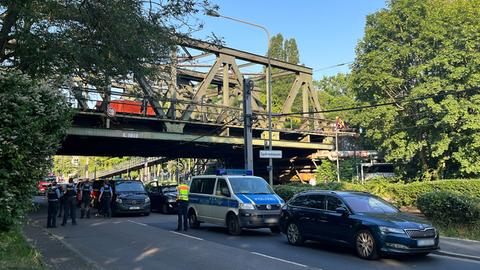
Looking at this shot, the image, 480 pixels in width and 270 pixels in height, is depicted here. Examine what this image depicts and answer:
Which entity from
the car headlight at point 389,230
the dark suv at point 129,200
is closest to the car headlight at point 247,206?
the car headlight at point 389,230

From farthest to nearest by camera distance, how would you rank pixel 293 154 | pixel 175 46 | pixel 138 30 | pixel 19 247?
pixel 293 154 → pixel 175 46 → pixel 138 30 → pixel 19 247

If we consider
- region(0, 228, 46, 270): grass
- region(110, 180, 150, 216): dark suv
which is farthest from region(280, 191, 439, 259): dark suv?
region(110, 180, 150, 216): dark suv

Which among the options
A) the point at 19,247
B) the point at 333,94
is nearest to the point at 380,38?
the point at 19,247

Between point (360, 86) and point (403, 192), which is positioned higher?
point (360, 86)

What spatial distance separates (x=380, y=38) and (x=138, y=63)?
28.1m

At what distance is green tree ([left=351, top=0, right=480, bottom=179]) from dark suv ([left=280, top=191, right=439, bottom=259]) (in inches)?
810

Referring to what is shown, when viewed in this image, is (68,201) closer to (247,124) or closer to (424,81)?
(247,124)

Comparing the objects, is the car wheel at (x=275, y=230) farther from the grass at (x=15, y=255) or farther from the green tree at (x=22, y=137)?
the green tree at (x=22, y=137)

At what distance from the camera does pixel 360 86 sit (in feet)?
122

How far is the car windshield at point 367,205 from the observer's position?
11.7m

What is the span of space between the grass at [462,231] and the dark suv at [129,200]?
1435 cm

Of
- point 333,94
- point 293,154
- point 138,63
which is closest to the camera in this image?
point 138,63

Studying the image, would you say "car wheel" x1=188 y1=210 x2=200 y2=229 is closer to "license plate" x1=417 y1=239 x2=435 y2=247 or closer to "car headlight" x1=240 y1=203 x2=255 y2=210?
"car headlight" x1=240 y1=203 x2=255 y2=210

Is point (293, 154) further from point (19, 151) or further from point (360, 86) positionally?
point (19, 151)
